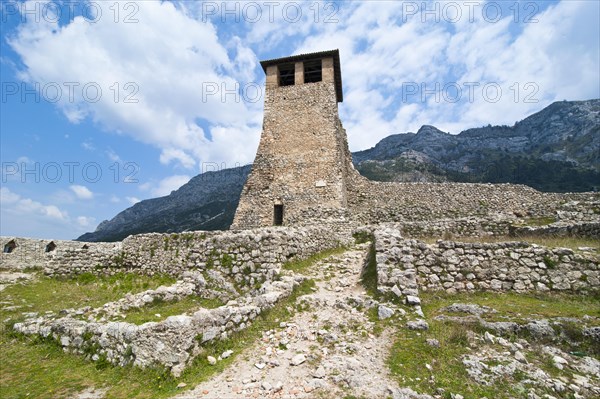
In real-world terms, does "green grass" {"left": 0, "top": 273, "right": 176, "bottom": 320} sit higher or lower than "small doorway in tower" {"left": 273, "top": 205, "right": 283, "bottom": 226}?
lower

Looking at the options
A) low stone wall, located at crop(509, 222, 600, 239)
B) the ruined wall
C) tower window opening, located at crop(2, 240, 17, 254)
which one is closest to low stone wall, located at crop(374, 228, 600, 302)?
low stone wall, located at crop(509, 222, 600, 239)

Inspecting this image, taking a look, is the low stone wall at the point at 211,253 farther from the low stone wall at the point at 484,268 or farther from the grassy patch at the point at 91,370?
the low stone wall at the point at 484,268

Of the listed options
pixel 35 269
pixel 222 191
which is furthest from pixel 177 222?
pixel 35 269

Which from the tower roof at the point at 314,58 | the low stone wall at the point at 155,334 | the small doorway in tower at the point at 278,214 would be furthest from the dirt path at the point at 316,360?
the tower roof at the point at 314,58

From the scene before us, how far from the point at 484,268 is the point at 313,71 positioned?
74.8ft

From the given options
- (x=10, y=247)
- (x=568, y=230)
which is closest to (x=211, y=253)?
(x=568, y=230)

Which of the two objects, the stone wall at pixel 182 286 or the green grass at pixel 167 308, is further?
the green grass at pixel 167 308

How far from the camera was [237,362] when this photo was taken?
21.9ft

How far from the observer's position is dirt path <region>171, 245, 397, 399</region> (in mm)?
5629

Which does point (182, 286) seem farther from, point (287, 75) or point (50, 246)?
point (287, 75)

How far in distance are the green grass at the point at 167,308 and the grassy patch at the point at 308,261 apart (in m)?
3.16

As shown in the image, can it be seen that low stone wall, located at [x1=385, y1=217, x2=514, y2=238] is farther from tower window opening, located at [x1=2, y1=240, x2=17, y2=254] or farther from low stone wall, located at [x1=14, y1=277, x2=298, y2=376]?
tower window opening, located at [x1=2, y1=240, x2=17, y2=254]

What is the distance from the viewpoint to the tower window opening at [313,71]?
89.0ft

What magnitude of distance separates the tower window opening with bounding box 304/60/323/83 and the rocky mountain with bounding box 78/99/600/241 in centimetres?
9215
